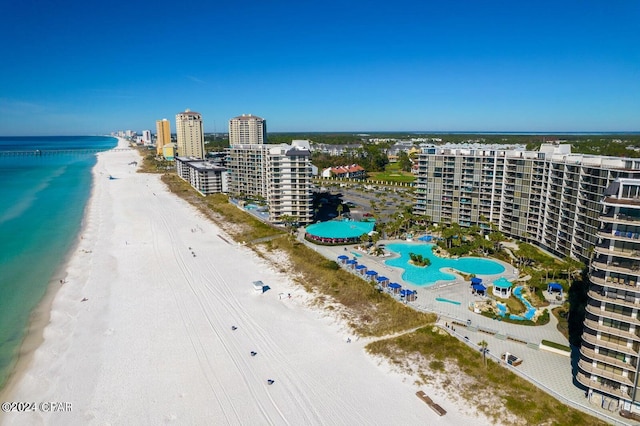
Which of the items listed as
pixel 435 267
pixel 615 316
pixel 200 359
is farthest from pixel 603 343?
pixel 200 359

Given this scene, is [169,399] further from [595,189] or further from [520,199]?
[520,199]

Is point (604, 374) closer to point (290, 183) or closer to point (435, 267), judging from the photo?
point (435, 267)

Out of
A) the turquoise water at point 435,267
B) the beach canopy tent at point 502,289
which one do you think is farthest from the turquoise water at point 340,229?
the beach canopy tent at point 502,289

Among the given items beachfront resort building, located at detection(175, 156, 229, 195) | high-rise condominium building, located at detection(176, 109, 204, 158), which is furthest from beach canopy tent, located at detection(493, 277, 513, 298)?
high-rise condominium building, located at detection(176, 109, 204, 158)

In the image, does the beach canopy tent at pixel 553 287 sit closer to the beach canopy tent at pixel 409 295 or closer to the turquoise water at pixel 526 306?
the turquoise water at pixel 526 306

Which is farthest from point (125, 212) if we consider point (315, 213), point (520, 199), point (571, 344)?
point (571, 344)

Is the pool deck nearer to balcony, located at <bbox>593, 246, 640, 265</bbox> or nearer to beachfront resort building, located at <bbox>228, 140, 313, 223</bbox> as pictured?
balcony, located at <bbox>593, 246, 640, 265</bbox>

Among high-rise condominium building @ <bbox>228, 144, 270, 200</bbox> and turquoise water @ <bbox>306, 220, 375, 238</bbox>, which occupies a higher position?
high-rise condominium building @ <bbox>228, 144, 270, 200</bbox>
